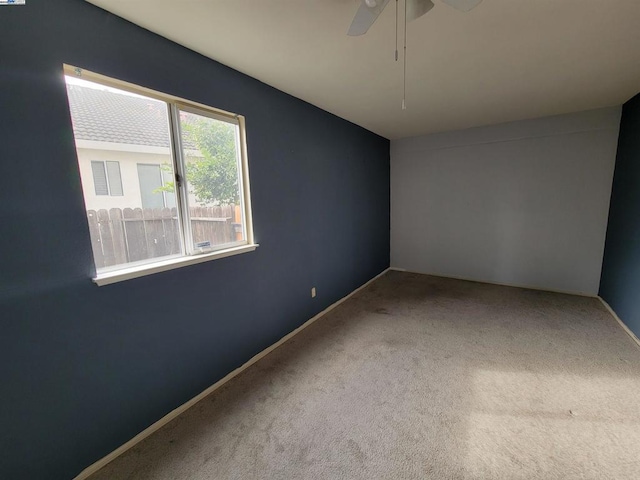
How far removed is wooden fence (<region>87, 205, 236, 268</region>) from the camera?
1.48m

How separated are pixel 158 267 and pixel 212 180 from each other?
2.50ft

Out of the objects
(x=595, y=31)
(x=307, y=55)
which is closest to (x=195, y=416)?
(x=307, y=55)

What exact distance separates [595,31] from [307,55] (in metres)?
1.82

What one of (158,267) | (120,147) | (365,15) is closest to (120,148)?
(120,147)

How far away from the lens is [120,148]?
1.54 meters

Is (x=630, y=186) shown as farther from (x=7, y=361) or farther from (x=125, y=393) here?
(x=7, y=361)

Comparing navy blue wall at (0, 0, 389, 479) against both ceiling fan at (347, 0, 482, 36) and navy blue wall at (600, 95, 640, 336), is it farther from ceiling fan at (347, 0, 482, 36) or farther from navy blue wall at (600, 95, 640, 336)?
navy blue wall at (600, 95, 640, 336)

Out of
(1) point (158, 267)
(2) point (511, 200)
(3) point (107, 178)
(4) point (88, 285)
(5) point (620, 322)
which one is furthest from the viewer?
(2) point (511, 200)

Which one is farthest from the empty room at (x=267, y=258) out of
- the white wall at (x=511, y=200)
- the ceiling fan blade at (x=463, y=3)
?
the white wall at (x=511, y=200)

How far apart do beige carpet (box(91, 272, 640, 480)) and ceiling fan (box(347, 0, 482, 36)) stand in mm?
2171

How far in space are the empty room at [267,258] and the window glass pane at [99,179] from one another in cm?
1

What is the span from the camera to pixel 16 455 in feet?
3.86

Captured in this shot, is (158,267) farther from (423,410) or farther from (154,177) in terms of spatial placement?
(423,410)

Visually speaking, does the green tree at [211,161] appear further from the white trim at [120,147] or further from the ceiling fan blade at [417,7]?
the ceiling fan blade at [417,7]
